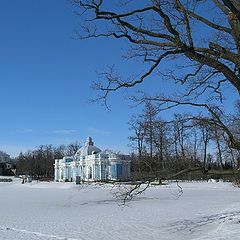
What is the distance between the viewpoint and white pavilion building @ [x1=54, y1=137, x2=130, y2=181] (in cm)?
7856

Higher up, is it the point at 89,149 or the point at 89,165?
the point at 89,149

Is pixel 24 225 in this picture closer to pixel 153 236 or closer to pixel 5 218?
pixel 5 218

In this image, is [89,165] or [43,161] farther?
[43,161]

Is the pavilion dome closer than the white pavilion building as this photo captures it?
No

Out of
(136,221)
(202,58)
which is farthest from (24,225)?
(202,58)

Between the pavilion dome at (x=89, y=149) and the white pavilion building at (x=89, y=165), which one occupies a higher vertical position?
the pavilion dome at (x=89, y=149)

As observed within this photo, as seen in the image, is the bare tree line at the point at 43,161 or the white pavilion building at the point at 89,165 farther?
the bare tree line at the point at 43,161

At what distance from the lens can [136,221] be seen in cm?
1919

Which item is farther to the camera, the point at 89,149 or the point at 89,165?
the point at 89,149

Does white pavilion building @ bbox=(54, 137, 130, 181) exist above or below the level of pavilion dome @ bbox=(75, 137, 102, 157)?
below

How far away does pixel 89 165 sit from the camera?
85750 mm

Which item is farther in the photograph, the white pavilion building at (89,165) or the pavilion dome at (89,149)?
the pavilion dome at (89,149)

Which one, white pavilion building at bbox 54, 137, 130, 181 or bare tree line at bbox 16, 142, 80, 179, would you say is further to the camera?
bare tree line at bbox 16, 142, 80, 179

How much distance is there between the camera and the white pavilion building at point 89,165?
78562 millimetres
